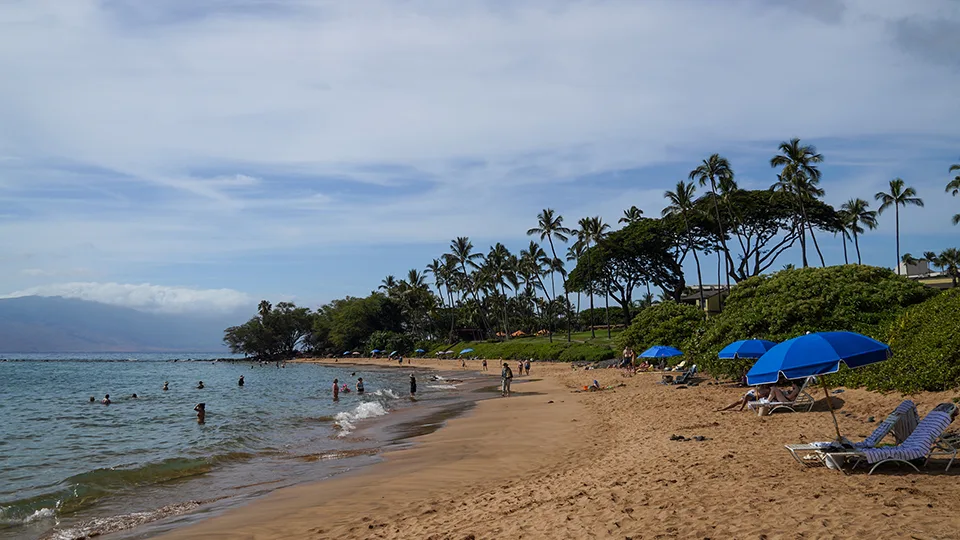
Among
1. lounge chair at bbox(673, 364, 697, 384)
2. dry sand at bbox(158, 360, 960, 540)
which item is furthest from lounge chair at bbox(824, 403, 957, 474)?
lounge chair at bbox(673, 364, 697, 384)

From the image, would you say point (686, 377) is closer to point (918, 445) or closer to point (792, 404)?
point (792, 404)

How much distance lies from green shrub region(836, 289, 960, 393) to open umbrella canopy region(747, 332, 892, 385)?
662 cm

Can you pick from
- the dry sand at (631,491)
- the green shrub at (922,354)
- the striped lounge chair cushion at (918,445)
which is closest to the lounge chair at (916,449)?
the striped lounge chair cushion at (918,445)

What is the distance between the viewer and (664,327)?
36.8 metres

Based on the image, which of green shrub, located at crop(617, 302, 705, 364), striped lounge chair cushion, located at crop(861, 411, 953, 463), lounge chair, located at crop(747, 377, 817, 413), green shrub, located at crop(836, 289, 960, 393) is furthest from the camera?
green shrub, located at crop(617, 302, 705, 364)

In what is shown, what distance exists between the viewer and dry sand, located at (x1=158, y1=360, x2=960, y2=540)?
21.9 ft

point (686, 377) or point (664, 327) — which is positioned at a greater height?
point (664, 327)

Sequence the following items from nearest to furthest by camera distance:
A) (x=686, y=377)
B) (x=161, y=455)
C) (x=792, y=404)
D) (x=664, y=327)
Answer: (x=792, y=404), (x=161, y=455), (x=686, y=377), (x=664, y=327)

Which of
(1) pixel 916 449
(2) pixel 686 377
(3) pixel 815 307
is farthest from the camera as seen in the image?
(2) pixel 686 377

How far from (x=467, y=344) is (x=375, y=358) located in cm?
1992

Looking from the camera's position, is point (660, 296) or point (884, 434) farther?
point (660, 296)

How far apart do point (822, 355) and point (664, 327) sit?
95.3ft

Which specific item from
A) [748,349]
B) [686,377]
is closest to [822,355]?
[748,349]

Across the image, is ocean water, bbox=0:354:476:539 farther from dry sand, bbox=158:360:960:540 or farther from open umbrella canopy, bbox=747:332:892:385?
open umbrella canopy, bbox=747:332:892:385
